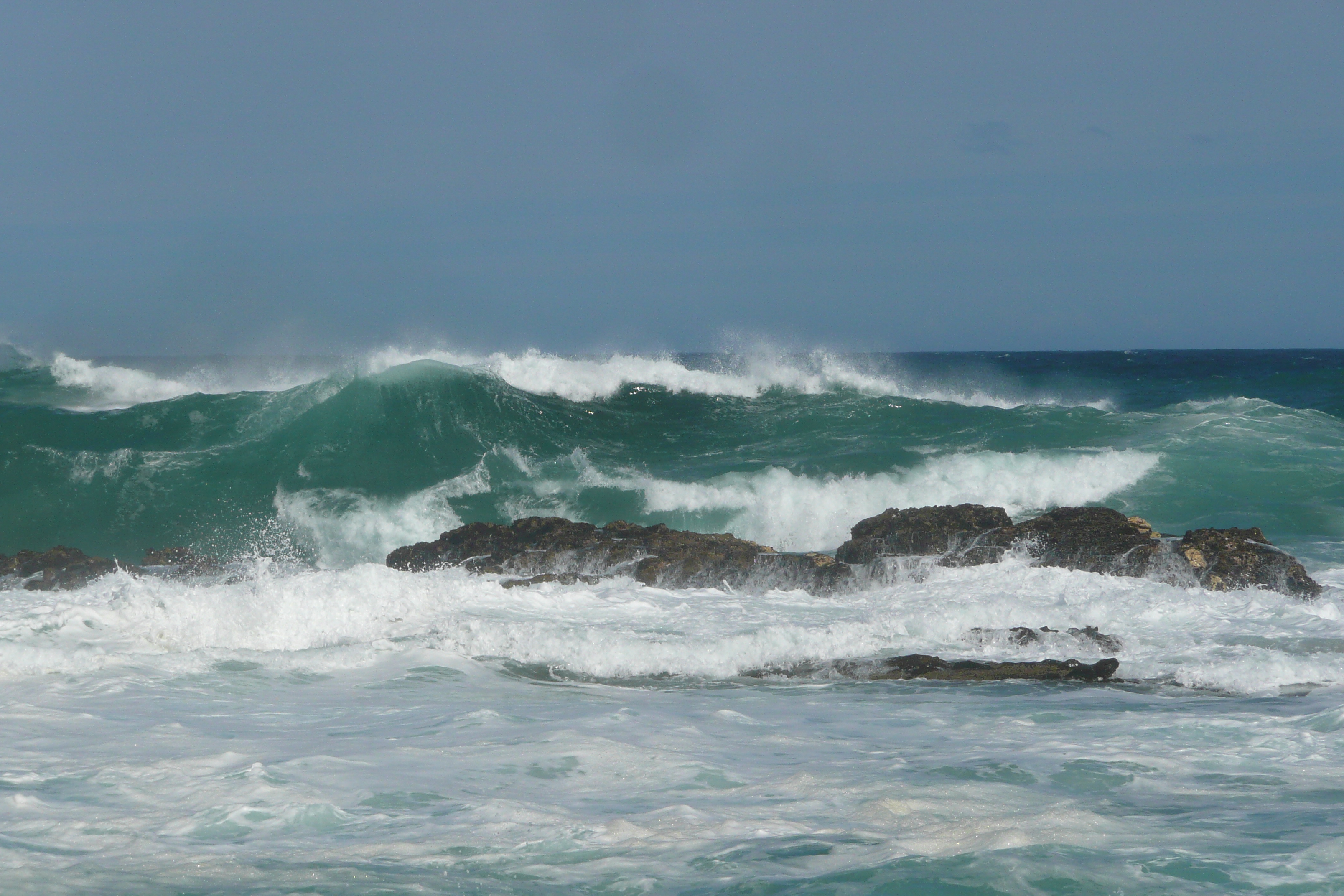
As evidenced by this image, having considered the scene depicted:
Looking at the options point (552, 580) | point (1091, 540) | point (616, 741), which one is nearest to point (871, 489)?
point (1091, 540)

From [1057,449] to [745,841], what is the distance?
14716 millimetres

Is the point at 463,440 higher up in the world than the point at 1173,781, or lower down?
higher up

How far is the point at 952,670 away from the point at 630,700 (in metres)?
2.17

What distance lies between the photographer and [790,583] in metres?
9.80

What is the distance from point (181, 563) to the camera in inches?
430

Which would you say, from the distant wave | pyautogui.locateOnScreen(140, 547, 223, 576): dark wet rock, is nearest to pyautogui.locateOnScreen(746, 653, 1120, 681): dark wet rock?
pyautogui.locateOnScreen(140, 547, 223, 576): dark wet rock

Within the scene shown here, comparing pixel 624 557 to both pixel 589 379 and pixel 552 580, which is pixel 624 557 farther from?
pixel 589 379

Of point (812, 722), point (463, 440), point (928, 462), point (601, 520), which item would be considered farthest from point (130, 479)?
point (812, 722)

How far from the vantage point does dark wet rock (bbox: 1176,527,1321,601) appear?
29.3ft

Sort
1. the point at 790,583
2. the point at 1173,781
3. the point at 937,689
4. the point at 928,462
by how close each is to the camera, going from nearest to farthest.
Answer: the point at 1173,781, the point at 937,689, the point at 790,583, the point at 928,462

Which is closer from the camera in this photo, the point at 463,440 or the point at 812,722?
the point at 812,722

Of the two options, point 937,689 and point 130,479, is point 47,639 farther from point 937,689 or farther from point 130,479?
point 130,479

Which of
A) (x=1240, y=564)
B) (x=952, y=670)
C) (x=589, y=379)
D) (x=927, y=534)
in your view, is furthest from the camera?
(x=589, y=379)

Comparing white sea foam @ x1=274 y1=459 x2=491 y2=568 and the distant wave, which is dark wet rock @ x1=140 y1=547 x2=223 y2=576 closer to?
white sea foam @ x1=274 y1=459 x2=491 y2=568
